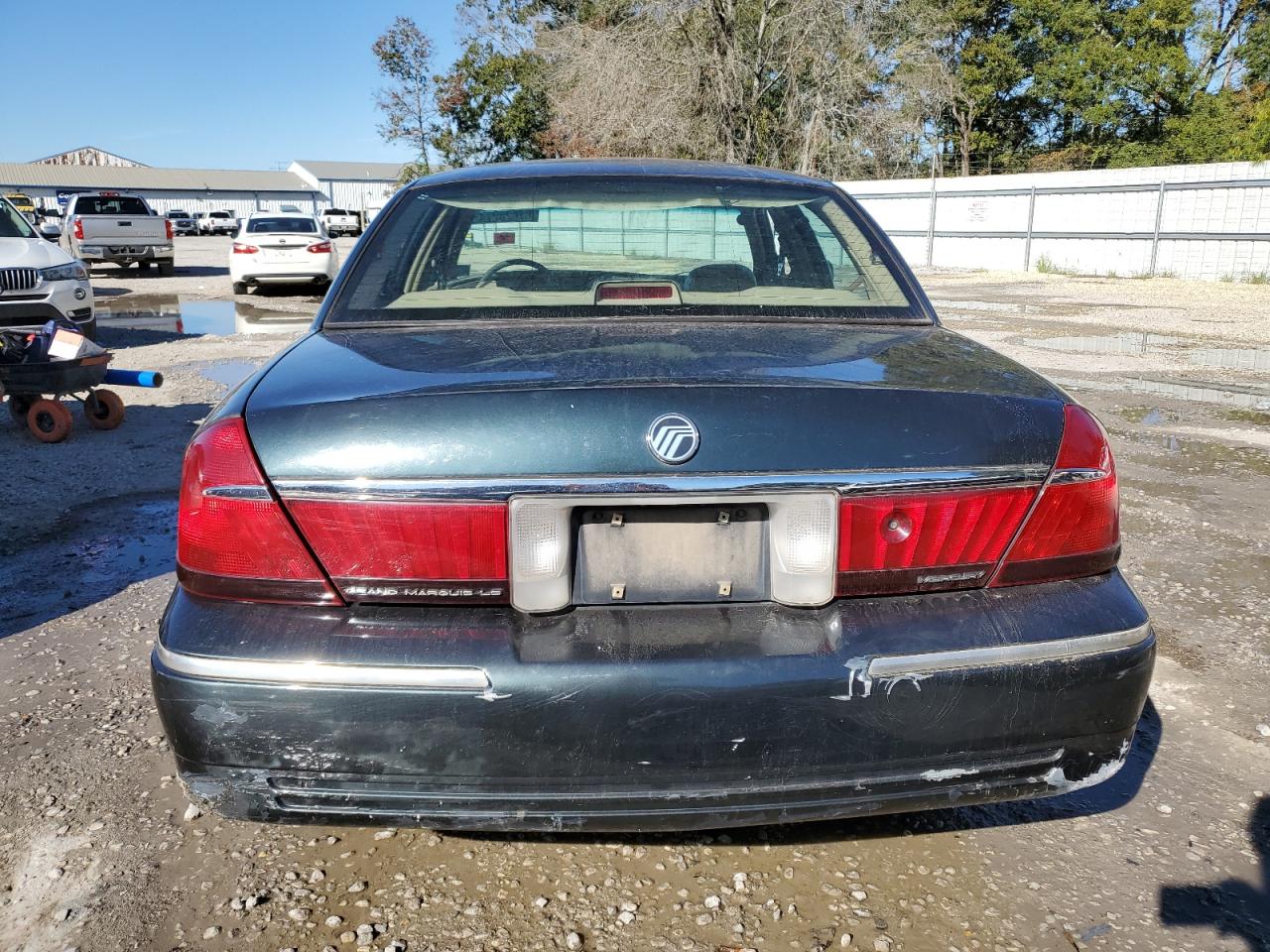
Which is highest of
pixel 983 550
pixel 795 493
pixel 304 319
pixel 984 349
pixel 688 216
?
pixel 688 216

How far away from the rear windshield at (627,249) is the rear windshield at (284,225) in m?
17.1

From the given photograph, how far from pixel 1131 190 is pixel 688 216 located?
2452 centimetres

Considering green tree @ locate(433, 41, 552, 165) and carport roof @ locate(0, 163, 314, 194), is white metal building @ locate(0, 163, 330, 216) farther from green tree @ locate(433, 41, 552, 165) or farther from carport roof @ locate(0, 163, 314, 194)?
green tree @ locate(433, 41, 552, 165)

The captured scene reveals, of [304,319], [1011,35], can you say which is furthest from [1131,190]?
[1011,35]

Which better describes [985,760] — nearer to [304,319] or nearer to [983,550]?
[983,550]

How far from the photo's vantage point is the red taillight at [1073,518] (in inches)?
77.2

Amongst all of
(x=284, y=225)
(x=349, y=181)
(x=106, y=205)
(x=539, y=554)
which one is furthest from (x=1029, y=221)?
(x=349, y=181)

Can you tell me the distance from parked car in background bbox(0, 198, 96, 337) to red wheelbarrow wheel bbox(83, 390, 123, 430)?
93.7 inches

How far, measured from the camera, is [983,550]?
194cm

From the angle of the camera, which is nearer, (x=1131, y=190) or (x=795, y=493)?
(x=795, y=493)

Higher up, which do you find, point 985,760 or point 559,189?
point 559,189

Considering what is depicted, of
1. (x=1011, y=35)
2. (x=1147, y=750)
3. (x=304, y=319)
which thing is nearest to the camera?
(x=1147, y=750)

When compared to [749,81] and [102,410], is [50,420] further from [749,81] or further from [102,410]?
[749,81]

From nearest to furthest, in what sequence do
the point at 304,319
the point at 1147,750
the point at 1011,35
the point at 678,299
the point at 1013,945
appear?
the point at 1013,945 → the point at 678,299 → the point at 1147,750 → the point at 304,319 → the point at 1011,35
